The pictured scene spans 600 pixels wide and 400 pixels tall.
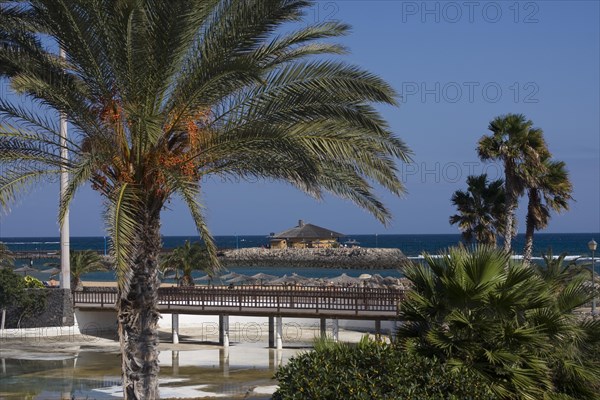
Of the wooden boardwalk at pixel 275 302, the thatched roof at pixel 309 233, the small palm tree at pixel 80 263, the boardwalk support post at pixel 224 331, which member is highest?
the thatched roof at pixel 309 233

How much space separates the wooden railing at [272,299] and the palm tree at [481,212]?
5.84 m

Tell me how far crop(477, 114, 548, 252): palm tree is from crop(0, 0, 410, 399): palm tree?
71.1 feet

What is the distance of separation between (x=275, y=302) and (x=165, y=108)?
22.8 meters

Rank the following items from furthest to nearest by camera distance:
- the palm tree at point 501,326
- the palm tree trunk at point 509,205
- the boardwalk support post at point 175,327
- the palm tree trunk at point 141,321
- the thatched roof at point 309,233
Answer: the thatched roof at point 309,233
the boardwalk support post at point 175,327
the palm tree trunk at point 509,205
the palm tree trunk at point 141,321
the palm tree at point 501,326

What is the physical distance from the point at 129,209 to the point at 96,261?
37.3 m

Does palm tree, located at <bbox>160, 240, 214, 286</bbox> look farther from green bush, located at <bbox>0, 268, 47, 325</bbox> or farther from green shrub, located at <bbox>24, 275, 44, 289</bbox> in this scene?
green bush, located at <bbox>0, 268, 47, 325</bbox>

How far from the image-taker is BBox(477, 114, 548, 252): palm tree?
3466 centimetres

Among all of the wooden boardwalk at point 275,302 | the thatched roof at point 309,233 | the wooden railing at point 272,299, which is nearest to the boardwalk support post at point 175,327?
the wooden boardwalk at point 275,302

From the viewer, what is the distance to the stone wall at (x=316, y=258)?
129 meters

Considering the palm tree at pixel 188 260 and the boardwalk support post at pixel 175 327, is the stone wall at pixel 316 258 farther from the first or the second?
the boardwalk support post at pixel 175 327

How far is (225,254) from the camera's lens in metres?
145

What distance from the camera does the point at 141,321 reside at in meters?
13.3

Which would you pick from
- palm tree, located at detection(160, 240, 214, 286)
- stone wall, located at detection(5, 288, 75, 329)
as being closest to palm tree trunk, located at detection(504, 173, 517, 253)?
stone wall, located at detection(5, 288, 75, 329)

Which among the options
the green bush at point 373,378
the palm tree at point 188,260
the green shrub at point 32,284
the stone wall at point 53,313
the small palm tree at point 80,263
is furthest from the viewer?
the palm tree at point 188,260
